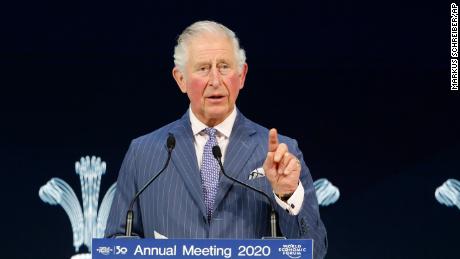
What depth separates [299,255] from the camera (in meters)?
1.87

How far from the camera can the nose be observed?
93.8 inches

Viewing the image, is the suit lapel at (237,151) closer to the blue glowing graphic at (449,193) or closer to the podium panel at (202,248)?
the podium panel at (202,248)

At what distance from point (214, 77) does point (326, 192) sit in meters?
1.52

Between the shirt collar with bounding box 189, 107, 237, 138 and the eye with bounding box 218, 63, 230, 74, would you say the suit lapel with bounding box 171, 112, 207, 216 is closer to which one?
the shirt collar with bounding box 189, 107, 237, 138

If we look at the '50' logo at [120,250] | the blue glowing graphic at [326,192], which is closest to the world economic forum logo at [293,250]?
the '50' logo at [120,250]

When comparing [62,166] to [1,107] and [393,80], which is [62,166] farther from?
[393,80]

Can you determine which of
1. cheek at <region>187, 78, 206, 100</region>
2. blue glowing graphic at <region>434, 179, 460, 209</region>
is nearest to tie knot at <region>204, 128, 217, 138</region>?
cheek at <region>187, 78, 206, 100</region>

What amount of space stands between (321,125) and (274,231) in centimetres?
179

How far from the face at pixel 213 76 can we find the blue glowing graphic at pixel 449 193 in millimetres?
1674

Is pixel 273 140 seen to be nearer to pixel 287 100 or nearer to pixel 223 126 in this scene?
pixel 223 126

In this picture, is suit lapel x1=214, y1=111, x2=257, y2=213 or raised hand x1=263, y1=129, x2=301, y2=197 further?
suit lapel x1=214, y1=111, x2=257, y2=213

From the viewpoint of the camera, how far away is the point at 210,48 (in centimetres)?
242

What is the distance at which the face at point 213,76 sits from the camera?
7.89ft

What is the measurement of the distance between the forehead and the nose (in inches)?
1.6
